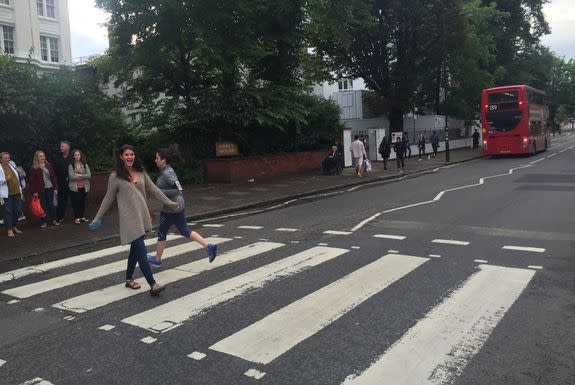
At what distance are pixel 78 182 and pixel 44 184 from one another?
70 cm

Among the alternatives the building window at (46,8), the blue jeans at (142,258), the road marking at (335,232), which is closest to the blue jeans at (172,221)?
the blue jeans at (142,258)

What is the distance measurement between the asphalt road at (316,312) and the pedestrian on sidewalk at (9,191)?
2899 mm

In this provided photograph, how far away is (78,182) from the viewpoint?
11594mm

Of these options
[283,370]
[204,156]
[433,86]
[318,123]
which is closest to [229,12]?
[204,156]

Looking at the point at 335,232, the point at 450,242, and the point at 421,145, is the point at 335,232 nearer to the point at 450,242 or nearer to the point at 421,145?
the point at 450,242

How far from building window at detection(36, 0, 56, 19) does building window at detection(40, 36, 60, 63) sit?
1.67 m

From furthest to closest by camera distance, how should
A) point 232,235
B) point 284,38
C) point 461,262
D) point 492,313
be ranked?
1. point 284,38
2. point 232,235
3. point 461,262
4. point 492,313

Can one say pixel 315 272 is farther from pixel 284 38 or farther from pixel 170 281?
pixel 284 38

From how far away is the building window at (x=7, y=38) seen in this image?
35406 millimetres

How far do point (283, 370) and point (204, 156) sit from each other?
1673 centimetres

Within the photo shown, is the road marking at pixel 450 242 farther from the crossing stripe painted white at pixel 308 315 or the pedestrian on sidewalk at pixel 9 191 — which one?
the pedestrian on sidewalk at pixel 9 191

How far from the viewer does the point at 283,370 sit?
13.3 ft

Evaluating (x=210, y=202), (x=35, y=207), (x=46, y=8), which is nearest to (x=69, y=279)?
(x=35, y=207)

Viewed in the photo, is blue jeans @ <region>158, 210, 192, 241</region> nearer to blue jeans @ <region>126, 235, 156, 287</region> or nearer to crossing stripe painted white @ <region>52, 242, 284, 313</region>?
crossing stripe painted white @ <region>52, 242, 284, 313</region>
